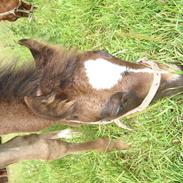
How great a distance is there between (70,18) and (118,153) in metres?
1.32

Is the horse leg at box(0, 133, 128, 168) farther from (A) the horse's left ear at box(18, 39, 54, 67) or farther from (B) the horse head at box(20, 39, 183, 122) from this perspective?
(A) the horse's left ear at box(18, 39, 54, 67)

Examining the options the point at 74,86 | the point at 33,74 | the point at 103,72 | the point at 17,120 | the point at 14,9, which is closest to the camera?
the point at 103,72

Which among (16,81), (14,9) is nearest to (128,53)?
(16,81)

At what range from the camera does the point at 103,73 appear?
3.12 m

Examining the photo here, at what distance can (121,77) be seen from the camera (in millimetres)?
3162

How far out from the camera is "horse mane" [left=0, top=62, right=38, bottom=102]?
3.36 metres

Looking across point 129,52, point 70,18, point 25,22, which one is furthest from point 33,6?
point 129,52

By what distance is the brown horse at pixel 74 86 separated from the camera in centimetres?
316

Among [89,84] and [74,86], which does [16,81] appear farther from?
[89,84]

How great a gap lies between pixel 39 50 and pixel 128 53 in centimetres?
79

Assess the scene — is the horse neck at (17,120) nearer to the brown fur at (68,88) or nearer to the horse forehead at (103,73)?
the brown fur at (68,88)

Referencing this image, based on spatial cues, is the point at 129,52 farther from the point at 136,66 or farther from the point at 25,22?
the point at 25,22

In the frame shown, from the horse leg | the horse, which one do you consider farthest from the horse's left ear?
the horse

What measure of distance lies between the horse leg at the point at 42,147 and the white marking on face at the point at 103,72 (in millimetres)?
965
